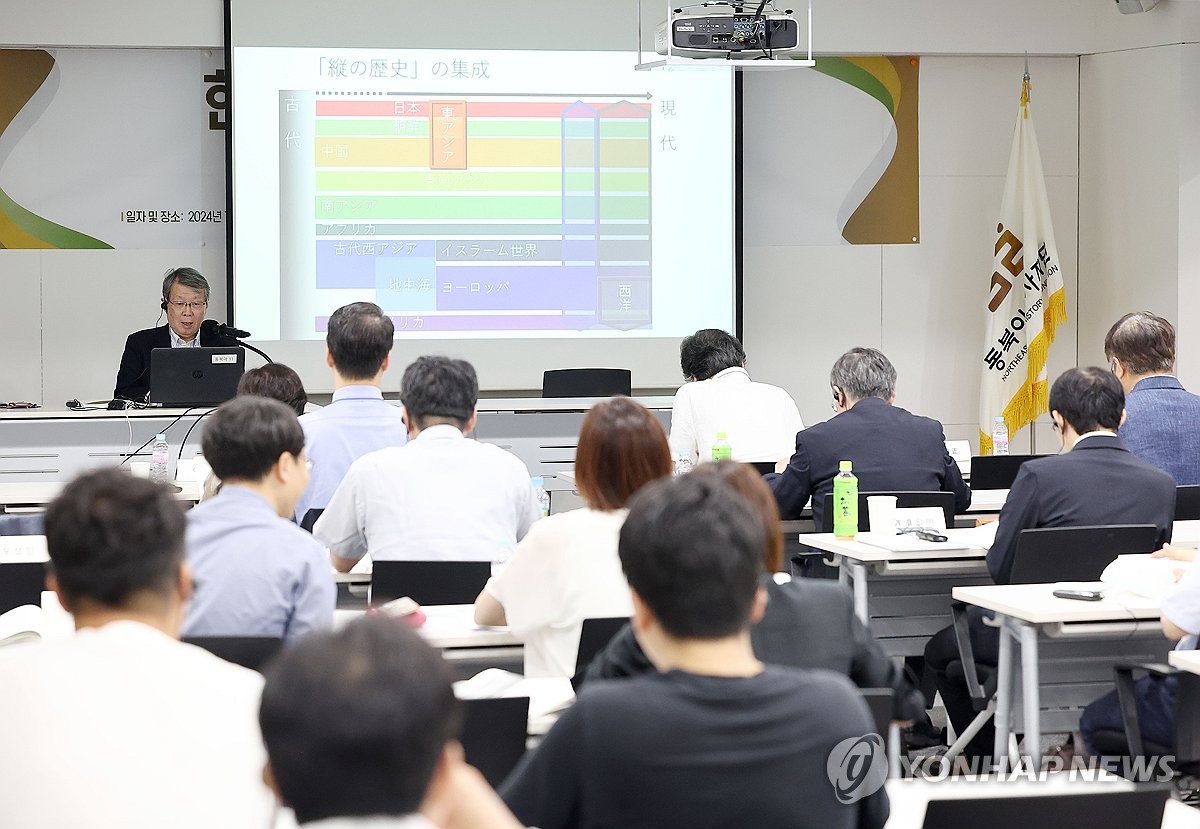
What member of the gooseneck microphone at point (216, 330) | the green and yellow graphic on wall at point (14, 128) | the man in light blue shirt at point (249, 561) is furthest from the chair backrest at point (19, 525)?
the green and yellow graphic on wall at point (14, 128)

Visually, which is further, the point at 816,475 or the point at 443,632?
the point at 816,475

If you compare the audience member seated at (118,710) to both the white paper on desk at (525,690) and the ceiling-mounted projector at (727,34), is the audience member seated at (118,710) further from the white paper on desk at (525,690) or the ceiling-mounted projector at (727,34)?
the ceiling-mounted projector at (727,34)

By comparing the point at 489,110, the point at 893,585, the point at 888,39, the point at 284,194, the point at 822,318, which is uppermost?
the point at 888,39

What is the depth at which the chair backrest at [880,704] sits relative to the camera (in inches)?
81.1

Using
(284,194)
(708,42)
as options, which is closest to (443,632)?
(708,42)

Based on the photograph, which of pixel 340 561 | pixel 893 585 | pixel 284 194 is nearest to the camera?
pixel 340 561

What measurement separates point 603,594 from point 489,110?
553 centimetres

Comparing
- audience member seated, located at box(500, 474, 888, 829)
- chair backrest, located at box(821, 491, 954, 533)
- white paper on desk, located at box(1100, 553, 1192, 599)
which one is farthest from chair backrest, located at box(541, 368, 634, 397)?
audience member seated, located at box(500, 474, 888, 829)

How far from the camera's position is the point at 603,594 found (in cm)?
264

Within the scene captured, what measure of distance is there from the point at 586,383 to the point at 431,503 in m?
3.46

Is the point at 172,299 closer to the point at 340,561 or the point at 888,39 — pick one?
the point at 340,561

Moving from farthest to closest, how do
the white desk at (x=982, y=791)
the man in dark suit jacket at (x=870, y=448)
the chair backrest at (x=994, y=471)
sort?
the chair backrest at (x=994, y=471) < the man in dark suit jacket at (x=870, y=448) < the white desk at (x=982, y=791)

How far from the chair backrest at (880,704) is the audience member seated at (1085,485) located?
179cm

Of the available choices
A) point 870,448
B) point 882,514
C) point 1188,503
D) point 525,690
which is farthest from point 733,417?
point 525,690
